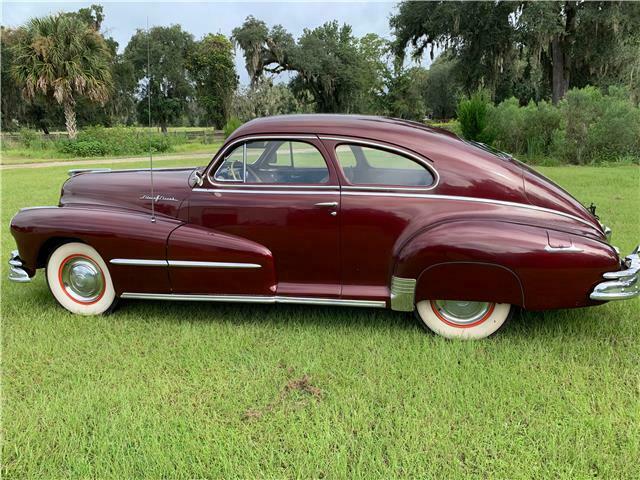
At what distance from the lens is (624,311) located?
3.81 metres

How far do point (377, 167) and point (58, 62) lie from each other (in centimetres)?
2644

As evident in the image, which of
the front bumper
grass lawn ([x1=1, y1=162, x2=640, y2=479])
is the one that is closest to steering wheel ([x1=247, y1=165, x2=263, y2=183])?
grass lawn ([x1=1, y1=162, x2=640, y2=479])

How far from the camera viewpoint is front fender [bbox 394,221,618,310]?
309cm

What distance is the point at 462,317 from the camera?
3.47 m

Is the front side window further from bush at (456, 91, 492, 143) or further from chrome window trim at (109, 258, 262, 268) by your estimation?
bush at (456, 91, 492, 143)

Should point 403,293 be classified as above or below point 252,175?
below

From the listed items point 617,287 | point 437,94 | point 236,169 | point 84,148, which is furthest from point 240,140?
point 437,94

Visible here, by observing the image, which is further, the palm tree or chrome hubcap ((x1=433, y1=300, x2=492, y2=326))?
the palm tree

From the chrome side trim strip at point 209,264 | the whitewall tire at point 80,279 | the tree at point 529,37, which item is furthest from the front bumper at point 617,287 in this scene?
the tree at point 529,37

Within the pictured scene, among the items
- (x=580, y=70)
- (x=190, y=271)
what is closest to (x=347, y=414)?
(x=190, y=271)

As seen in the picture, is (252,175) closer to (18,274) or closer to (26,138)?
(18,274)

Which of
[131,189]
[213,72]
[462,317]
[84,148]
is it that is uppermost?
[213,72]

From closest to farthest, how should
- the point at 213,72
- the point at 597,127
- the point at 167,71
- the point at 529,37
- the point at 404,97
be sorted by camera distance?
the point at 597,127, the point at 529,37, the point at 404,97, the point at 213,72, the point at 167,71

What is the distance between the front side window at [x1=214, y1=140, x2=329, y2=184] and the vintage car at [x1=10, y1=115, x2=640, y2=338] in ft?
0.04
